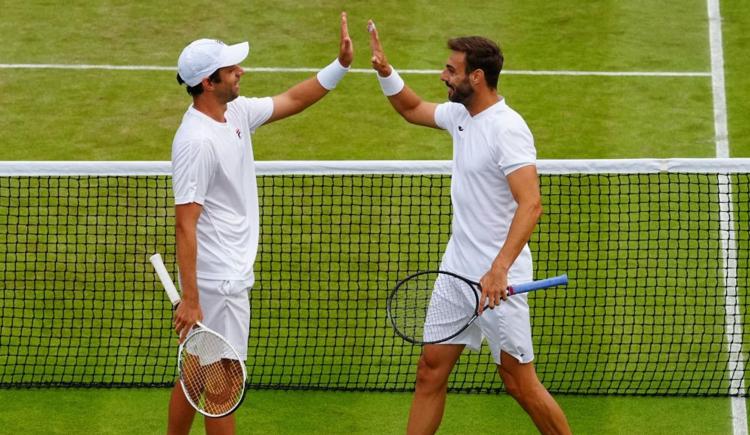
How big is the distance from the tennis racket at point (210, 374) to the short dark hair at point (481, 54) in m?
1.89

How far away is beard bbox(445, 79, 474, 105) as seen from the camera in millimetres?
7762

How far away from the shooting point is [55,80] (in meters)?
14.3

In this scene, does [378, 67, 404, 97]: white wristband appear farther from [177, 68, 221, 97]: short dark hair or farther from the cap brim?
[177, 68, 221, 97]: short dark hair

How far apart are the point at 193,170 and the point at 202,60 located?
1.85 feet

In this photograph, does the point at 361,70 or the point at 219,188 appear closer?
the point at 219,188

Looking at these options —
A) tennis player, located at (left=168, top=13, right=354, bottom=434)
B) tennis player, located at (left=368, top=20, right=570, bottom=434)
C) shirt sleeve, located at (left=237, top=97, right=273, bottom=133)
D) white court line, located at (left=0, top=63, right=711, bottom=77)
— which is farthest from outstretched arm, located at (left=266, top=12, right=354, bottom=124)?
white court line, located at (left=0, top=63, right=711, bottom=77)

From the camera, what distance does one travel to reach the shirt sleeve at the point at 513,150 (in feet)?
24.9

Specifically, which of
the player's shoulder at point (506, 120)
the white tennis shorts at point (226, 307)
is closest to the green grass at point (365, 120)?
the white tennis shorts at point (226, 307)

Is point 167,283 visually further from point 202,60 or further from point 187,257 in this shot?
point 202,60

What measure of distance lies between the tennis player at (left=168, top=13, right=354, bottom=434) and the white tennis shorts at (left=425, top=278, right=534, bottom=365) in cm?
104

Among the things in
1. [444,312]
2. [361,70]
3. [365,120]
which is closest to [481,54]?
[444,312]

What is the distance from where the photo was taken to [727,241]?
10812mm

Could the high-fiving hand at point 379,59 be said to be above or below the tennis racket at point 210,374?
above

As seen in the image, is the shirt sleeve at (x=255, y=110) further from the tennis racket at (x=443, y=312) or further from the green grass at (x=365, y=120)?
the green grass at (x=365, y=120)
